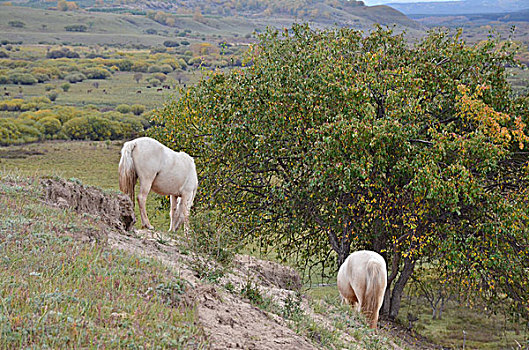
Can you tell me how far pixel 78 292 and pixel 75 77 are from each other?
14548 centimetres

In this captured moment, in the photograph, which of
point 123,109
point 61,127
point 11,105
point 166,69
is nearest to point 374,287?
point 61,127

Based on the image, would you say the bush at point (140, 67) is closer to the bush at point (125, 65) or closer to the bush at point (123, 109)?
the bush at point (125, 65)

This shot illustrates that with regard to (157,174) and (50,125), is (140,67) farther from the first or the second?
(157,174)

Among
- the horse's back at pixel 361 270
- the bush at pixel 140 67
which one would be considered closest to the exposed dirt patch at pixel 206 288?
the horse's back at pixel 361 270

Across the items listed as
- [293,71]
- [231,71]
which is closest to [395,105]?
[293,71]

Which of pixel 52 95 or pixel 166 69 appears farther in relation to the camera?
pixel 166 69

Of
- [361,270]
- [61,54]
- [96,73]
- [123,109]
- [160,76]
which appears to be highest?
[361,270]

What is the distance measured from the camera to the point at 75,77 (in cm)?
14038

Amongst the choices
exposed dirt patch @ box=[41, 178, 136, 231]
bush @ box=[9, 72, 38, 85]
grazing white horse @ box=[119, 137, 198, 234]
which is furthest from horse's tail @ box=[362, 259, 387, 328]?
bush @ box=[9, 72, 38, 85]

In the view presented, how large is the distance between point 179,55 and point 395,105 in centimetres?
18145

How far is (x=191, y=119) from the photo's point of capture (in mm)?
18500

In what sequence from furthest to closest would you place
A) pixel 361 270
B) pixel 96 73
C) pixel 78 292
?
pixel 96 73 → pixel 361 270 → pixel 78 292

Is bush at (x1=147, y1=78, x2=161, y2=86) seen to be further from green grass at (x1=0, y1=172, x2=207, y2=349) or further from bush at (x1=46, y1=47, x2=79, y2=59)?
green grass at (x1=0, y1=172, x2=207, y2=349)

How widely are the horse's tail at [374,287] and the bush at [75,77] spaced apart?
455 feet
